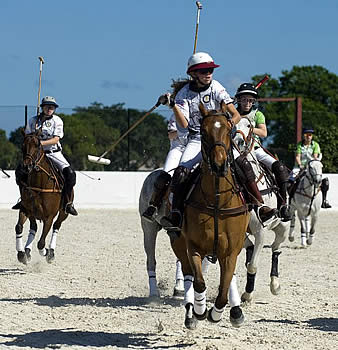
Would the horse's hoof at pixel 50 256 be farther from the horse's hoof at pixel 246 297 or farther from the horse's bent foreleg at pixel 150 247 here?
the horse's hoof at pixel 246 297

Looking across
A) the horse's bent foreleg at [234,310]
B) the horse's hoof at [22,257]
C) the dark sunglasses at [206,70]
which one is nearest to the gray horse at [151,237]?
the dark sunglasses at [206,70]

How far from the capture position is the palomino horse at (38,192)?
1327cm

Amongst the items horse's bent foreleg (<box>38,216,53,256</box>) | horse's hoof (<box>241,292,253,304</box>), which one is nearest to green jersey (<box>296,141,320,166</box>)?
horse's bent foreleg (<box>38,216,53,256</box>)

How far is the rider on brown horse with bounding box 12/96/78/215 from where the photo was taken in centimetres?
1372

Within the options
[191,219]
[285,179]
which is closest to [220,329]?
[191,219]

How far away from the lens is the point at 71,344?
7766 millimetres

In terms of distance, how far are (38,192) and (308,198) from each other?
6.85 metres

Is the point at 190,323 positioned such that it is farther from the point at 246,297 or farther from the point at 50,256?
the point at 50,256

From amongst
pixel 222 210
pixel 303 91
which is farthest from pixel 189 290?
pixel 303 91

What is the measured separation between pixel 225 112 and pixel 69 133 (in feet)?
67.8

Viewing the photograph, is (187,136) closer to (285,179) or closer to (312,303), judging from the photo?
(285,179)

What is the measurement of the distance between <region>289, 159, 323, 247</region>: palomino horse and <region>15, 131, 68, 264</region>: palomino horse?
6.02 metres

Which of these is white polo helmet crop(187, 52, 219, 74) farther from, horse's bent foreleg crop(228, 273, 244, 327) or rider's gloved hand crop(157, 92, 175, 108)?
horse's bent foreleg crop(228, 273, 244, 327)

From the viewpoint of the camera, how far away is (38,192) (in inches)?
531
